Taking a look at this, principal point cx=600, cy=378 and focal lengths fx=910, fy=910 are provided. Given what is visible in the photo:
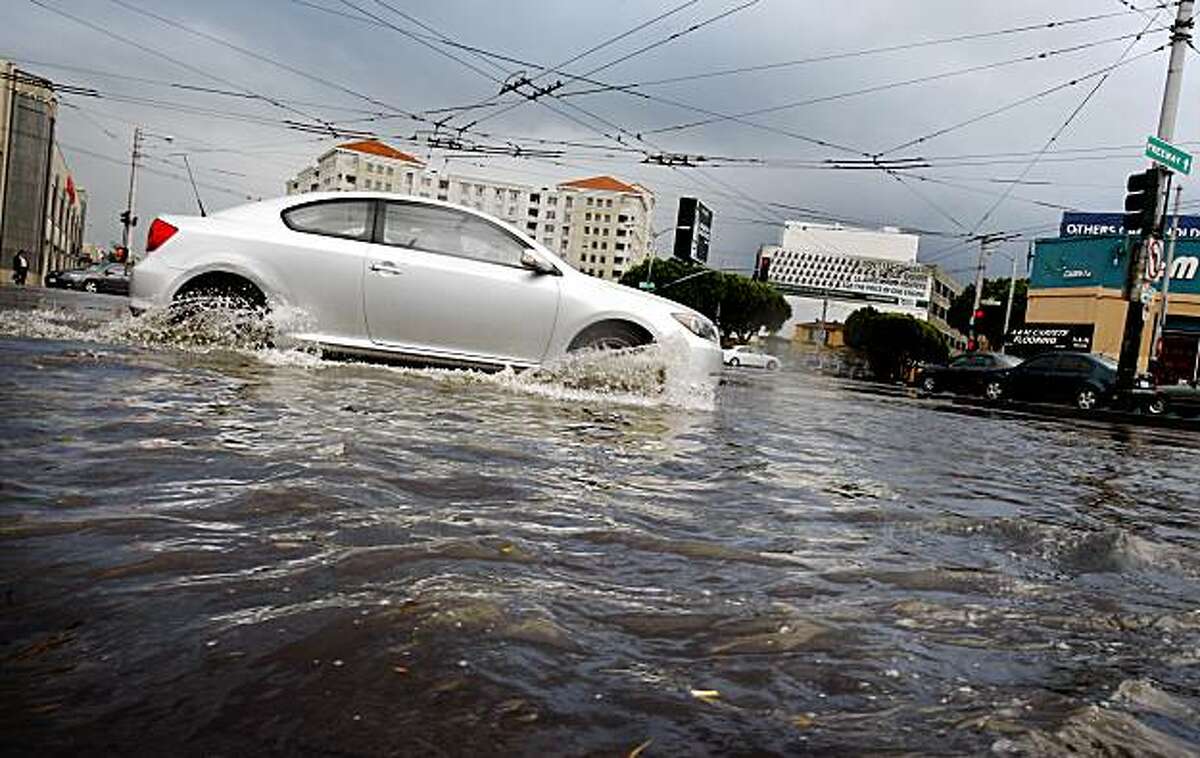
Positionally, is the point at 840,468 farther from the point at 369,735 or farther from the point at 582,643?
the point at 369,735

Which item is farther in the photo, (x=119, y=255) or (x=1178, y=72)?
(x=119, y=255)

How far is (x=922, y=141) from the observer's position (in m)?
20.2

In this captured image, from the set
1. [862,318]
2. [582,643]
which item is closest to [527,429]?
[582,643]

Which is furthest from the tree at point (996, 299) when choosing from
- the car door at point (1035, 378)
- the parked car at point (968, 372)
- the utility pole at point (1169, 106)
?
the utility pole at point (1169, 106)

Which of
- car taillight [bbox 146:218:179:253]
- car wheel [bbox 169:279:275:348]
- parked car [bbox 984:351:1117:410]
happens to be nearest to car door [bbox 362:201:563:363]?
car wheel [bbox 169:279:275:348]

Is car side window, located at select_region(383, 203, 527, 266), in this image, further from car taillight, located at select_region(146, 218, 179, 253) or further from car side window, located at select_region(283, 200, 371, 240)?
car taillight, located at select_region(146, 218, 179, 253)

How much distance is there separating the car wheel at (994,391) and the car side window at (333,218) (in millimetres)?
17879

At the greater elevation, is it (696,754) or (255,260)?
(255,260)

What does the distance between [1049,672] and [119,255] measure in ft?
176

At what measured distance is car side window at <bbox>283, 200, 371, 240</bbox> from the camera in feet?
21.8

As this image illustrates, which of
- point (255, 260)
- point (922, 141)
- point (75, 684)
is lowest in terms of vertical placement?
point (75, 684)

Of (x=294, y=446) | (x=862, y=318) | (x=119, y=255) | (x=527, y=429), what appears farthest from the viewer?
(x=862, y=318)

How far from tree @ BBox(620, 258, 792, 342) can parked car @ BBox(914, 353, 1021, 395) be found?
167 ft

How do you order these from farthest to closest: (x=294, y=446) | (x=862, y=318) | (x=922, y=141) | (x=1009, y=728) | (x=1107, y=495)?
(x=862, y=318)
(x=922, y=141)
(x=1107, y=495)
(x=294, y=446)
(x=1009, y=728)
